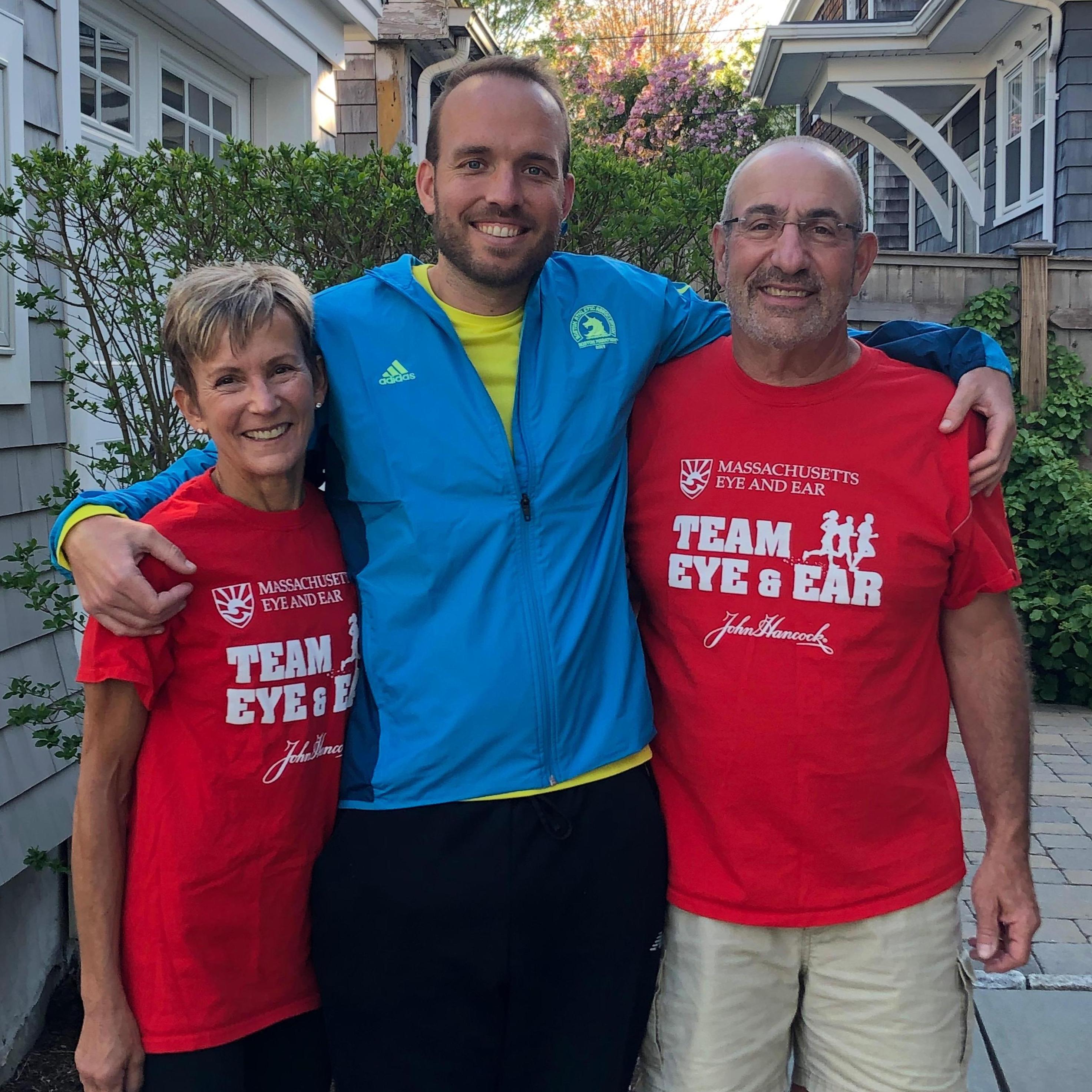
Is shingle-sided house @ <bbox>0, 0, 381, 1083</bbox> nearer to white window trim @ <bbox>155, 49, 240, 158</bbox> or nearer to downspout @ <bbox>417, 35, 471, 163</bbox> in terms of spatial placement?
white window trim @ <bbox>155, 49, 240, 158</bbox>

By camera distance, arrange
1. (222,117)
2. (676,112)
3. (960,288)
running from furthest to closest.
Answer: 1. (676,112)
2. (960,288)
3. (222,117)

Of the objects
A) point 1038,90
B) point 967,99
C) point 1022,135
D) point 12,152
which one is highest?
point 967,99

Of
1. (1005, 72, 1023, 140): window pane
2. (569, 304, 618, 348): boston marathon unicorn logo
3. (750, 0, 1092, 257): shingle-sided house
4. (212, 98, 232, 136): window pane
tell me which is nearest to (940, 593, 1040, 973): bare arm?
(569, 304, 618, 348): boston marathon unicorn logo

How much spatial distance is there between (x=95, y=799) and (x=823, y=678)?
1.33 m

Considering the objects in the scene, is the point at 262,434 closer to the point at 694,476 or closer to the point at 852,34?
the point at 694,476

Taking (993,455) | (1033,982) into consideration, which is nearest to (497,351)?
(993,455)

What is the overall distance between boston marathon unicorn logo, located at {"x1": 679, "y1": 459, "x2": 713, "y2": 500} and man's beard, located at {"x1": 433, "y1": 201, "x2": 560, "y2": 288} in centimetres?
49

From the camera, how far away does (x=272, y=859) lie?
2123 mm

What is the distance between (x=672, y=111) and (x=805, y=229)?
17295 millimetres

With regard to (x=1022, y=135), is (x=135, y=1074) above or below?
below

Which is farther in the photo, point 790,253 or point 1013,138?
point 1013,138

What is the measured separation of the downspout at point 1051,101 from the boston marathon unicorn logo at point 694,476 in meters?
8.49

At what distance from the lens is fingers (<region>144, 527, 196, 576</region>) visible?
2000mm

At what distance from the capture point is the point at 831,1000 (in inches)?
90.0
